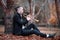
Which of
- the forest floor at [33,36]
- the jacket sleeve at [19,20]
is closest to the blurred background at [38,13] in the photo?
the forest floor at [33,36]

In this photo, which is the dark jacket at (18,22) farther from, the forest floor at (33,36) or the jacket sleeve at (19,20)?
the forest floor at (33,36)

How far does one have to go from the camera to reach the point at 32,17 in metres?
3.60

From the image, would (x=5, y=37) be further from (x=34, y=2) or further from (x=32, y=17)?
(x=34, y=2)

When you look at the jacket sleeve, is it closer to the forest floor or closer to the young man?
the young man

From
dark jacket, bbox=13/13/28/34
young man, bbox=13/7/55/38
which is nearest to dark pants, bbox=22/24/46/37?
young man, bbox=13/7/55/38

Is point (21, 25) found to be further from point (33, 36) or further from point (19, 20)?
point (33, 36)

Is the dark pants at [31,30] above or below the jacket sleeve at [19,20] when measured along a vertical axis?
below

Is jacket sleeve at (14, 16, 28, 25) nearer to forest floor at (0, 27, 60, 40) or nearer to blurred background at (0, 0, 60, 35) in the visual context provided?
blurred background at (0, 0, 60, 35)

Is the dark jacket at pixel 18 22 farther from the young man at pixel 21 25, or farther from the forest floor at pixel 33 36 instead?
the forest floor at pixel 33 36

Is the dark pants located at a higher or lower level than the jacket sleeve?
lower

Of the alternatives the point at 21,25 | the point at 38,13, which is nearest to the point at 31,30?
the point at 21,25

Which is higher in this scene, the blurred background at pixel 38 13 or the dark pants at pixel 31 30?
the blurred background at pixel 38 13

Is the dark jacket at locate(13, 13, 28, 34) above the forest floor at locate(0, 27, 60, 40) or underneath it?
above

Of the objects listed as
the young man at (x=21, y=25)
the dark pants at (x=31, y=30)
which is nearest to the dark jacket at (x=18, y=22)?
the young man at (x=21, y=25)
